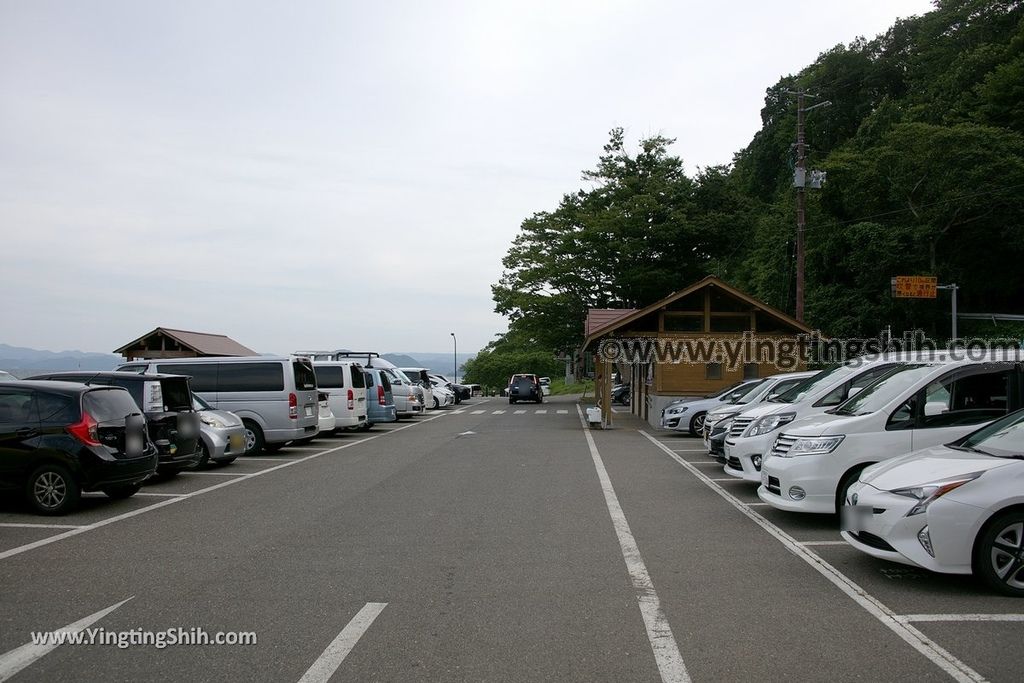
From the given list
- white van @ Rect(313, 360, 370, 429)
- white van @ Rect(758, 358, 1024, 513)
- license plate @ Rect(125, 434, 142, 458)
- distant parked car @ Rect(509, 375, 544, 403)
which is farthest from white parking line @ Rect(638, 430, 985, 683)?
distant parked car @ Rect(509, 375, 544, 403)

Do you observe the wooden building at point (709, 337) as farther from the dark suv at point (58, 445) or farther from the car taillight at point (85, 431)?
the car taillight at point (85, 431)

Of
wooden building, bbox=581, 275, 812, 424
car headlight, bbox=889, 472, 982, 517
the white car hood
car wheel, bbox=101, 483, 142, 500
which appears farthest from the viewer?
wooden building, bbox=581, 275, 812, 424

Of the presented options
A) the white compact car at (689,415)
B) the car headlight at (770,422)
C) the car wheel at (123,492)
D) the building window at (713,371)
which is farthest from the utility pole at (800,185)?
the car wheel at (123,492)

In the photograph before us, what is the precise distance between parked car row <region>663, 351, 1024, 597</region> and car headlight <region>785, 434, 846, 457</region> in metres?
0.01

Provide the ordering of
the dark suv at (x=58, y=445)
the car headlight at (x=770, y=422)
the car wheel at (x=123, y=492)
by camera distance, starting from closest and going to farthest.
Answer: the dark suv at (x=58, y=445)
the car wheel at (x=123, y=492)
the car headlight at (x=770, y=422)

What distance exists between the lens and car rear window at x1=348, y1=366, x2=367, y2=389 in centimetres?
2181

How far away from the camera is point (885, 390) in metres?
9.32

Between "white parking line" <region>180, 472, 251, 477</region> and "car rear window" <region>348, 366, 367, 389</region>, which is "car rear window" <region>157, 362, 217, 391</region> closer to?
"white parking line" <region>180, 472, 251, 477</region>

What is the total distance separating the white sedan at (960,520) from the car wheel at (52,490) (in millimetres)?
8712

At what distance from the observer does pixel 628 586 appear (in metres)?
6.41

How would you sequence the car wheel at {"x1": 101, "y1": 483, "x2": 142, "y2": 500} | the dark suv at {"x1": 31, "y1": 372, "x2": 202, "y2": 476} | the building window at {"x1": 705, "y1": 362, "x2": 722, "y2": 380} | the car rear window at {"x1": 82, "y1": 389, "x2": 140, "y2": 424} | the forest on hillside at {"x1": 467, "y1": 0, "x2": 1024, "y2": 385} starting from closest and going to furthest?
the car rear window at {"x1": 82, "y1": 389, "x2": 140, "y2": 424} < the car wheel at {"x1": 101, "y1": 483, "x2": 142, "y2": 500} < the dark suv at {"x1": 31, "y1": 372, "x2": 202, "y2": 476} < the building window at {"x1": 705, "y1": 362, "x2": 722, "y2": 380} < the forest on hillside at {"x1": 467, "y1": 0, "x2": 1024, "y2": 385}

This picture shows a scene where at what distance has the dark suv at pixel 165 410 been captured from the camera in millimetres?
11969

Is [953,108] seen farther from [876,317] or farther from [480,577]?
[480,577]

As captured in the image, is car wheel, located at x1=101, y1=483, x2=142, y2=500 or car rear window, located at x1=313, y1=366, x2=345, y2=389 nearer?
car wheel, located at x1=101, y1=483, x2=142, y2=500
